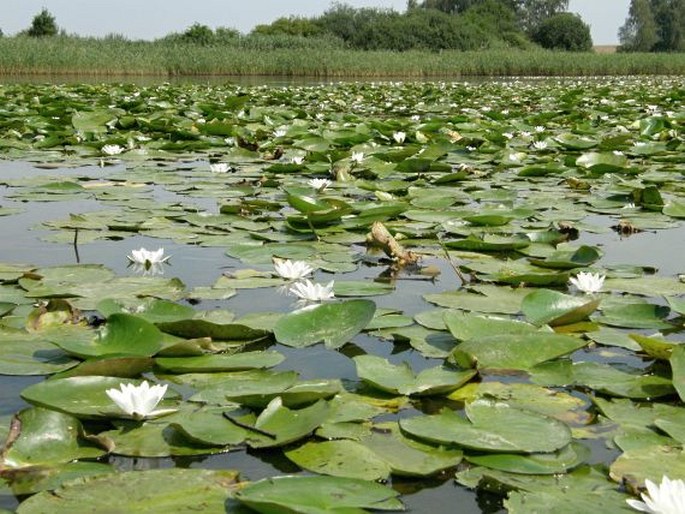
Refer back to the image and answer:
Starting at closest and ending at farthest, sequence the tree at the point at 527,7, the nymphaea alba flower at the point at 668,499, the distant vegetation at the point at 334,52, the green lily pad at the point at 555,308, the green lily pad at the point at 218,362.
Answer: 1. the nymphaea alba flower at the point at 668,499
2. the green lily pad at the point at 218,362
3. the green lily pad at the point at 555,308
4. the distant vegetation at the point at 334,52
5. the tree at the point at 527,7

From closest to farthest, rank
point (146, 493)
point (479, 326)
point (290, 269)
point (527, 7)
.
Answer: point (146, 493) < point (479, 326) < point (290, 269) < point (527, 7)

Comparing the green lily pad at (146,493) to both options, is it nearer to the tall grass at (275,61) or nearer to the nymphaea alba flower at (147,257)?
the nymphaea alba flower at (147,257)

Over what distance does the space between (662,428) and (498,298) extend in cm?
67

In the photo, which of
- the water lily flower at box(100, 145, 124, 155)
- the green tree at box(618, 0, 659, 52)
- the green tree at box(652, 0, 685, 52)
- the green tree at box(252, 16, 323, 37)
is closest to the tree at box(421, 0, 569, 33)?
the green tree at box(618, 0, 659, 52)

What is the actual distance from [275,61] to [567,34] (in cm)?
3316

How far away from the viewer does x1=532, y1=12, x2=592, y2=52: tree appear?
1882 inches

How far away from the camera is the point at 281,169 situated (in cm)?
358

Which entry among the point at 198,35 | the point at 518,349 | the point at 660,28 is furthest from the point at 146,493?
the point at 660,28

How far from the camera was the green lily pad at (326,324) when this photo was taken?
4.72 ft

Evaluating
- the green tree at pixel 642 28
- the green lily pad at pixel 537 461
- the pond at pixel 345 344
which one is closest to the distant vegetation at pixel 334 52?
the green tree at pixel 642 28

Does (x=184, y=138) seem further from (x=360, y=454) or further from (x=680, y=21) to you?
(x=680, y=21)

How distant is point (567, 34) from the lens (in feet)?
157

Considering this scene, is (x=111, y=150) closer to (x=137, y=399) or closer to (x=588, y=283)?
(x=588, y=283)

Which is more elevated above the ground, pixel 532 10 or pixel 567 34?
pixel 532 10
